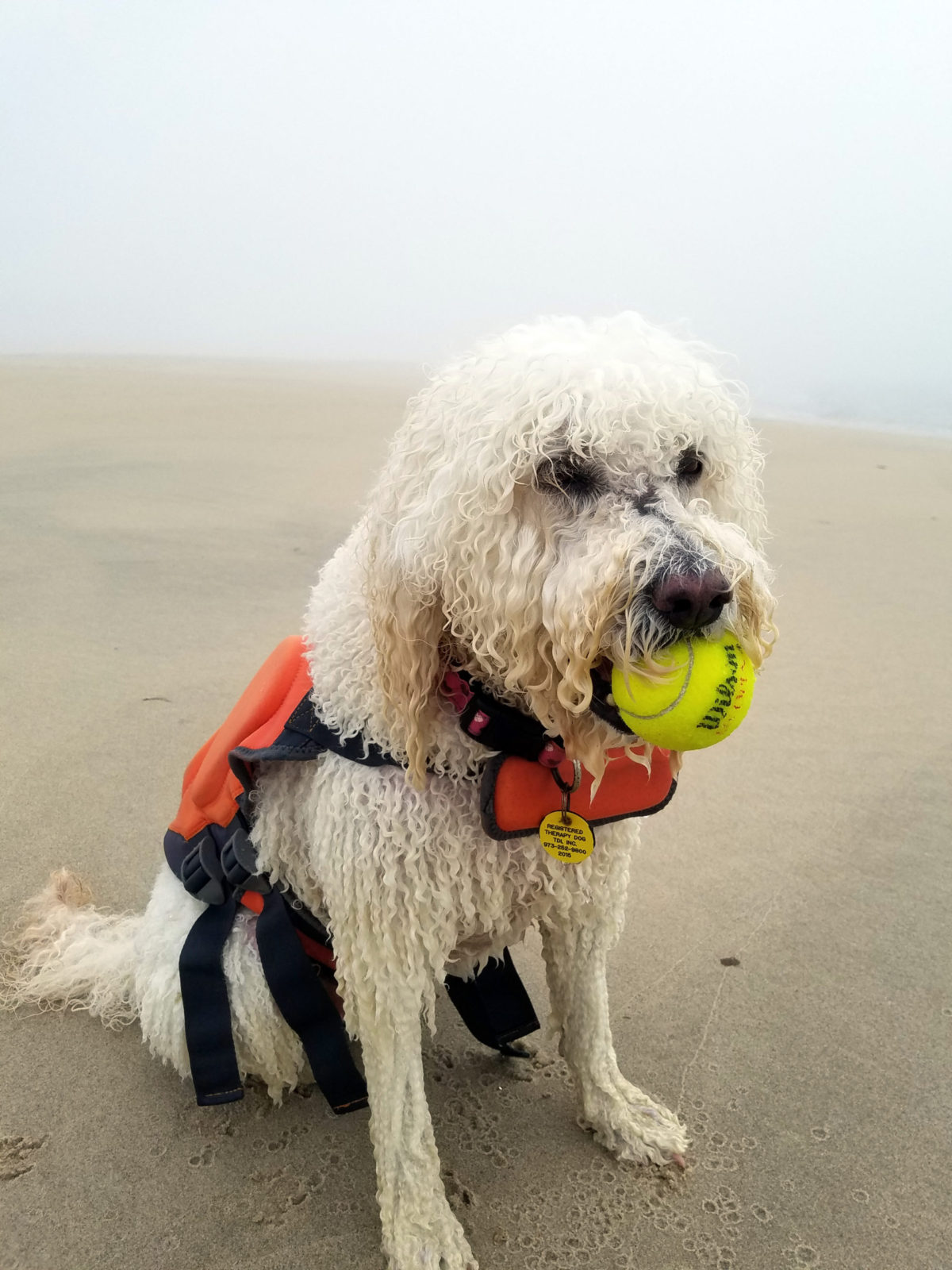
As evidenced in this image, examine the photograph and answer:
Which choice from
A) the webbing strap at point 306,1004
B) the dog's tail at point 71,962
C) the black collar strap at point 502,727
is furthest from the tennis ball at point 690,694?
the dog's tail at point 71,962

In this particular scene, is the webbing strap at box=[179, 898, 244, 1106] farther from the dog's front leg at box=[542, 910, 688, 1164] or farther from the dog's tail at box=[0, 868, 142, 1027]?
the dog's front leg at box=[542, 910, 688, 1164]

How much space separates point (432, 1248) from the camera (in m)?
1.97

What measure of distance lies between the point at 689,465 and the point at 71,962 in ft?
6.97

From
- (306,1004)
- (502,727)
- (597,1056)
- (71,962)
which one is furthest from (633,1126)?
(71,962)

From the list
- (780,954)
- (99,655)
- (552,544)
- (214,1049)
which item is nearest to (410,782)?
(552,544)

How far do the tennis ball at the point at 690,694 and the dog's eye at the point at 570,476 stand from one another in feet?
1.10

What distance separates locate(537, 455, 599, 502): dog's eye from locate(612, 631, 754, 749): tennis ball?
334mm

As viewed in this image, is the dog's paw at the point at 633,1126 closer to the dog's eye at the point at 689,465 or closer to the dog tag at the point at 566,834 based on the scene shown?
the dog tag at the point at 566,834

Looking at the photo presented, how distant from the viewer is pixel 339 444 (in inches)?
368

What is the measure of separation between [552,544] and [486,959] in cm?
114

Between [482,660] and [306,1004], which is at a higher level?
[482,660]

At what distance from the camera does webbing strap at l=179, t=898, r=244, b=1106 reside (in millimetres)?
2129

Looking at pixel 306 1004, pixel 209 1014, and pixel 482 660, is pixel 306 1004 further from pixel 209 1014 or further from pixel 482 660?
pixel 482 660

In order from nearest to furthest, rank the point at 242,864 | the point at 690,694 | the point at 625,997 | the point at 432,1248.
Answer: the point at 690,694, the point at 432,1248, the point at 242,864, the point at 625,997
